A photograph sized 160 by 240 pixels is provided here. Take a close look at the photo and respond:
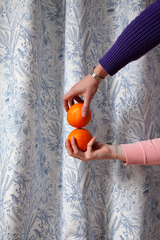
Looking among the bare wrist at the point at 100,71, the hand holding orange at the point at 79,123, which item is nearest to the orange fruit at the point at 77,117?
the hand holding orange at the point at 79,123

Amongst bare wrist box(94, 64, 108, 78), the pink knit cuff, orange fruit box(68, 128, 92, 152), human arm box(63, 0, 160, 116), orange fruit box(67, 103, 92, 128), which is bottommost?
the pink knit cuff

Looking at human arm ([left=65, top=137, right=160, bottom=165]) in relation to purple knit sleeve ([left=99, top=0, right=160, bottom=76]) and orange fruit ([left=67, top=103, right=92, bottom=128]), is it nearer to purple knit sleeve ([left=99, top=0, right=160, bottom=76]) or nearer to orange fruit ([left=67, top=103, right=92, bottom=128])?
orange fruit ([left=67, top=103, right=92, bottom=128])

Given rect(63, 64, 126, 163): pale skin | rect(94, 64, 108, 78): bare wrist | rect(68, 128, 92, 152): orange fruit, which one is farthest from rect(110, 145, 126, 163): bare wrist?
rect(94, 64, 108, 78): bare wrist

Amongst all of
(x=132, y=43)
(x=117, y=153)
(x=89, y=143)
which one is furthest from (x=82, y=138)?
(x=132, y=43)

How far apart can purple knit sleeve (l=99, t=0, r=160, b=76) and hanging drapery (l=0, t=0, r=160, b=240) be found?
0.21m

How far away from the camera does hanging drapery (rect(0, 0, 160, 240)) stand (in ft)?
2.15

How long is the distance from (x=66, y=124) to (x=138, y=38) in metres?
0.40

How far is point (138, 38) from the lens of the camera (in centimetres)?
48

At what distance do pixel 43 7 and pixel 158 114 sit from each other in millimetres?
751

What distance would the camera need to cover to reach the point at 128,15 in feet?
2.36

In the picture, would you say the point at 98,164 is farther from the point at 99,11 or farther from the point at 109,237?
the point at 99,11

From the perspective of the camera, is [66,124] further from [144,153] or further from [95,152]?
[144,153]

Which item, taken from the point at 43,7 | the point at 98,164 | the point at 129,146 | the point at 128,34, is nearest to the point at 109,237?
the point at 98,164

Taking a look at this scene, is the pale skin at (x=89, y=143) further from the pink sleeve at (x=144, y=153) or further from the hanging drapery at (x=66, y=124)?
the hanging drapery at (x=66, y=124)
